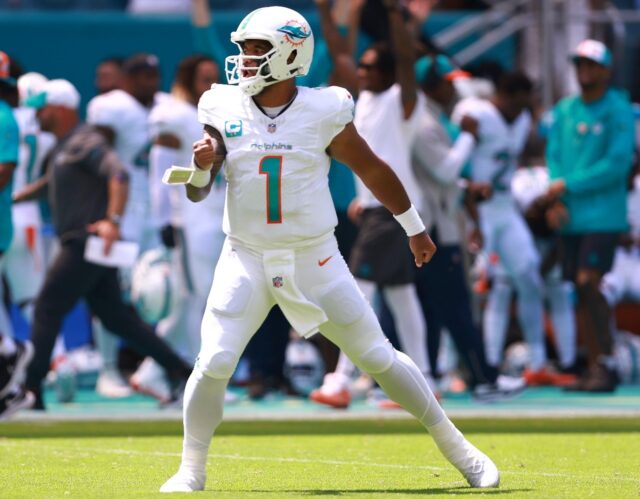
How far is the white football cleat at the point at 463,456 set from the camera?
6555 millimetres

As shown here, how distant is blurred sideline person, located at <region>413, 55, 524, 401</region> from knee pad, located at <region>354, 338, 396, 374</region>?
468 cm

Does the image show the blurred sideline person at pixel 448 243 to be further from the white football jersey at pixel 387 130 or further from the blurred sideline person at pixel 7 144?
the blurred sideline person at pixel 7 144

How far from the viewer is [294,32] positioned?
21.5 feet

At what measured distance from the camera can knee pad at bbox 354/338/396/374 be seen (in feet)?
21.6

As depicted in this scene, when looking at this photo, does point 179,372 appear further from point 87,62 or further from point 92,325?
point 87,62

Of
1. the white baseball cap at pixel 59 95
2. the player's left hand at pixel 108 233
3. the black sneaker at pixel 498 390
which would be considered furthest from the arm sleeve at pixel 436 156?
the white baseball cap at pixel 59 95

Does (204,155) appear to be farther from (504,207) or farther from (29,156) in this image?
(504,207)

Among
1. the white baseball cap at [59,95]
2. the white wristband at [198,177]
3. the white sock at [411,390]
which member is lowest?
the white sock at [411,390]

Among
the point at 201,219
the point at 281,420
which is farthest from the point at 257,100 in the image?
the point at 201,219

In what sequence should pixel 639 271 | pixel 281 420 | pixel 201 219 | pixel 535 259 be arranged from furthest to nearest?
pixel 639 271 → pixel 535 259 → pixel 201 219 → pixel 281 420

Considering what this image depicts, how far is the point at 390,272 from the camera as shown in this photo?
10703 mm

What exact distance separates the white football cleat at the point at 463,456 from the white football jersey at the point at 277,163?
2.90ft

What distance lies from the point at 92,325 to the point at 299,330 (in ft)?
25.8

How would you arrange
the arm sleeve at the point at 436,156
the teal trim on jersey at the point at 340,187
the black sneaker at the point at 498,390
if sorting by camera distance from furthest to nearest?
the teal trim on jersey at the point at 340,187 < the black sneaker at the point at 498,390 < the arm sleeve at the point at 436,156
